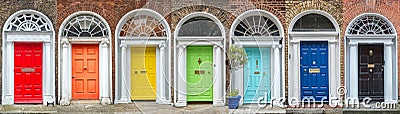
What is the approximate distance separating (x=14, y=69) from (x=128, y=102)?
318 cm

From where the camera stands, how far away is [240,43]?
1667 cm

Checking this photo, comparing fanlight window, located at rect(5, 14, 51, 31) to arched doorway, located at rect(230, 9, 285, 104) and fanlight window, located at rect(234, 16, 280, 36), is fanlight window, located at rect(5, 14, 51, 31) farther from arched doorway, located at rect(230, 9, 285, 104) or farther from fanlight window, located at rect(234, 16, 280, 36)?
fanlight window, located at rect(234, 16, 280, 36)

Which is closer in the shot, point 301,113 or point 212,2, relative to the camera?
point 301,113

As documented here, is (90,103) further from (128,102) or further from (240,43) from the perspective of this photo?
(240,43)

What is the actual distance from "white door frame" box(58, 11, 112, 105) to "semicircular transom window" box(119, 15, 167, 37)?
48 centimetres

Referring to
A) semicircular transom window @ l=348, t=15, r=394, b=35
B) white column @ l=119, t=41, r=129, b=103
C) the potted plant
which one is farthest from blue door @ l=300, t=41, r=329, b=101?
white column @ l=119, t=41, r=129, b=103

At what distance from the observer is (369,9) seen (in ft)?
55.0

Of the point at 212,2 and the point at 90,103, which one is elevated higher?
the point at 212,2

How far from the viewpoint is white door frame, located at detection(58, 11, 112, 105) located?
16.6 metres

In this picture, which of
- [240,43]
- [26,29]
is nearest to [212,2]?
[240,43]

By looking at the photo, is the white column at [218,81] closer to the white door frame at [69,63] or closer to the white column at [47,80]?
the white door frame at [69,63]

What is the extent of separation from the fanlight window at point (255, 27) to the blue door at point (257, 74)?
0.46 m

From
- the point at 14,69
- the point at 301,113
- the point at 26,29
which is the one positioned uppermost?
the point at 26,29

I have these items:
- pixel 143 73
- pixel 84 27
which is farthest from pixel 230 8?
pixel 84 27
